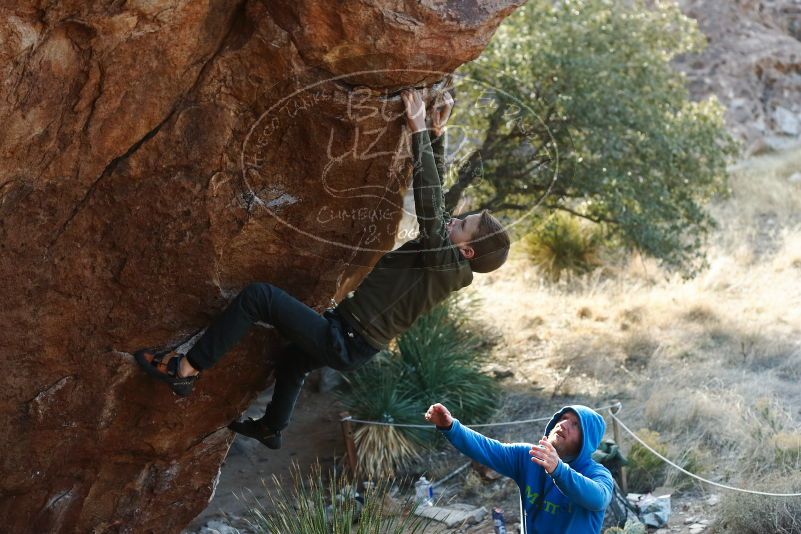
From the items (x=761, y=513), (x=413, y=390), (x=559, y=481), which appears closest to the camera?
(x=559, y=481)

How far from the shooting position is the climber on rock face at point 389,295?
5016 mm

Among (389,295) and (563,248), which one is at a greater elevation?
(389,295)

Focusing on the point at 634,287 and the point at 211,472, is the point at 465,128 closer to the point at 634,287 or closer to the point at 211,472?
the point at 634,287

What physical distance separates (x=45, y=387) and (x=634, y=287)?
8.67 m

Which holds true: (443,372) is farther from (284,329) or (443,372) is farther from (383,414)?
(284,329)

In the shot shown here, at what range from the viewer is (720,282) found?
494 inches

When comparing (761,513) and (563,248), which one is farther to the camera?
(563,248)

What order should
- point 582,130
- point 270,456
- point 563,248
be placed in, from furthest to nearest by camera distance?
point 563,248 → point 582,130 → point 270,456

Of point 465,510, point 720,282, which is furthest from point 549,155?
point 465,510

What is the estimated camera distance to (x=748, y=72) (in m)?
19.5

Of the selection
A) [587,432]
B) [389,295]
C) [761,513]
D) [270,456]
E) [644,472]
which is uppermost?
[389,295]

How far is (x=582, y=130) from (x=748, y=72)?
408 inches

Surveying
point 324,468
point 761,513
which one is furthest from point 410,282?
point 324,468

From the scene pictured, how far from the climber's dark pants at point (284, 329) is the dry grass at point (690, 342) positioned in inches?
139
